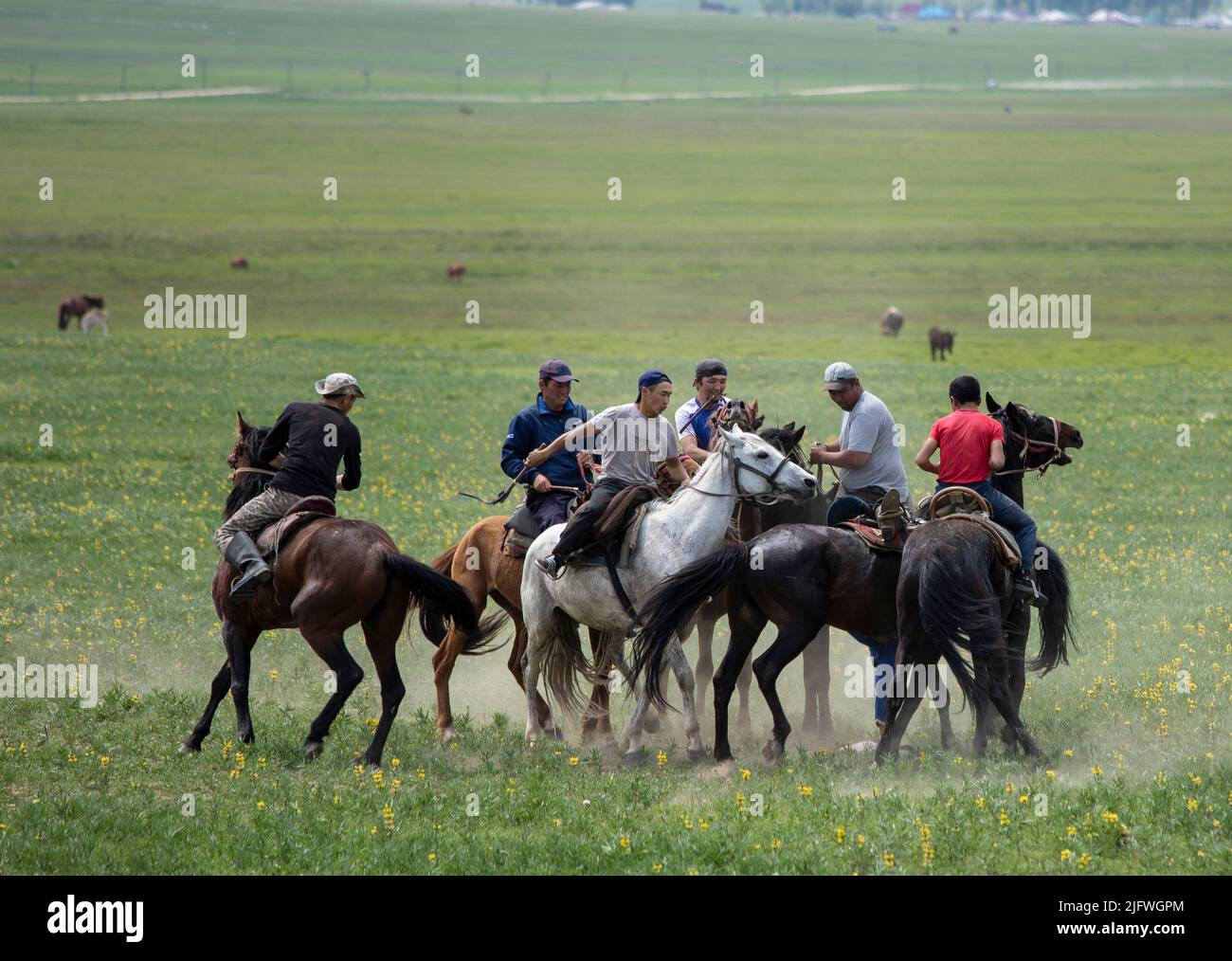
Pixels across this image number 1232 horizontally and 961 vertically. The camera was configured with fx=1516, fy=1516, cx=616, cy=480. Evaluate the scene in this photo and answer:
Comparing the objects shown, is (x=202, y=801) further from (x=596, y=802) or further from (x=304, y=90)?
(x=304, y=90)

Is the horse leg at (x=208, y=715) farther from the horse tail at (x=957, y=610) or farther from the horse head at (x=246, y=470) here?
the horse tail at (x=957, y=610)

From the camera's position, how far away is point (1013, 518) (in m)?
11.7

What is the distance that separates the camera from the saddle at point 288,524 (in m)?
11.9

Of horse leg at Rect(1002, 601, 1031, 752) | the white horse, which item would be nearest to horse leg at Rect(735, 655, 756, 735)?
the white horse

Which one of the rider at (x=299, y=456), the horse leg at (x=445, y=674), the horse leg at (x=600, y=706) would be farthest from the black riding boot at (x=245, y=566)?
the horse leg at (x=600, y=706)

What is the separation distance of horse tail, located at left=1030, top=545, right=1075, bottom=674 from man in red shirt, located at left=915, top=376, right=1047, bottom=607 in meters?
0.27

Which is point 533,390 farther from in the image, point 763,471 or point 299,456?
point 763,471

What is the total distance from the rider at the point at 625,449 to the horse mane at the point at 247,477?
8.04 feet

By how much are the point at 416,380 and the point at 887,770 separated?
82.2 ft

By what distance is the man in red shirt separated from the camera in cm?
1168

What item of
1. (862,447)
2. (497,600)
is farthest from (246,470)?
(862,447)

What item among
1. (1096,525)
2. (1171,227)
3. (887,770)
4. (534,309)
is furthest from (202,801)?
(1171,227)

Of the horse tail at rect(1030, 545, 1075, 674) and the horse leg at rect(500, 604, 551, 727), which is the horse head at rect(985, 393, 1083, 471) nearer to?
the horse tail at rect(1030, 545, 1075, 674)

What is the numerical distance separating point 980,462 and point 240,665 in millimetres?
6074
